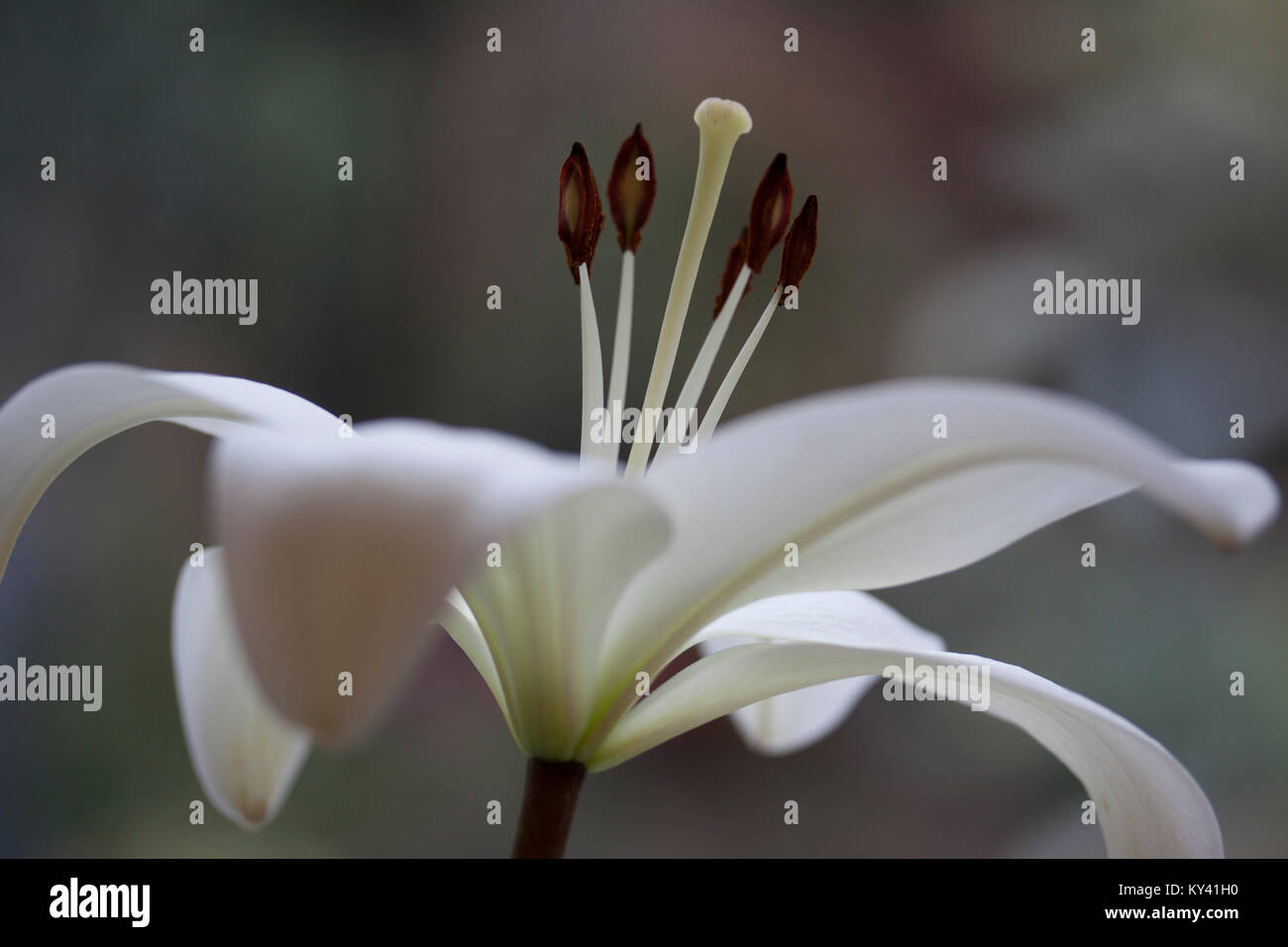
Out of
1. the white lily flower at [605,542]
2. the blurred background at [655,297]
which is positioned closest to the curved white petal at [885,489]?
the white lily flower at [605,542]

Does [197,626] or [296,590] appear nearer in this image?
[296,590]

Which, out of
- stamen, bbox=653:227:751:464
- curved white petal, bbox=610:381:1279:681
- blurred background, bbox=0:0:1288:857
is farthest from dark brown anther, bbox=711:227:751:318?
blurred background, bbox=0:0:1288:857

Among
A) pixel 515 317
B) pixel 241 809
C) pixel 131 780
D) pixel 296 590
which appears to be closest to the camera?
pixel 296 590

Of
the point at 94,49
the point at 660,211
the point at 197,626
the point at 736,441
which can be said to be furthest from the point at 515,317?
the point at 736,441

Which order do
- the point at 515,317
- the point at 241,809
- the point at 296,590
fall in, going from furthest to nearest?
the point at 515,317 < the point at 241,809 < the point at 296,590

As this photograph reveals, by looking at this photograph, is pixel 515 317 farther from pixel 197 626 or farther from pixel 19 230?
pixel 197 626

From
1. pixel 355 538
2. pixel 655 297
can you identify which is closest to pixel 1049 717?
pixel 355 538

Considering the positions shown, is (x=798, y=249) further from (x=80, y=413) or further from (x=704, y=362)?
(x=80, y=413)

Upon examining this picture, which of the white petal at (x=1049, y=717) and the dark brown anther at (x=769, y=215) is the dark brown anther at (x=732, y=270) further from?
the white petal at (x=1049, y=717)
